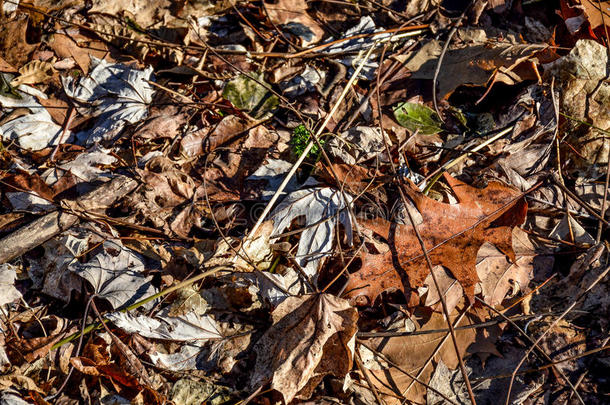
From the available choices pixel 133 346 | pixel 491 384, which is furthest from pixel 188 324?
pixel 491 384

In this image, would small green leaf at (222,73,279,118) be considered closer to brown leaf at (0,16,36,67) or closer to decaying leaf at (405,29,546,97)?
decaying leaf at (405,29,546,97)

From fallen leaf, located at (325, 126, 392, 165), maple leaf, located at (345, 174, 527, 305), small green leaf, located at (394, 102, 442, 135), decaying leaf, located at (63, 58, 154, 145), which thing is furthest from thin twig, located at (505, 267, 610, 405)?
decaying leaf, located at (63, 58, 154, 145)

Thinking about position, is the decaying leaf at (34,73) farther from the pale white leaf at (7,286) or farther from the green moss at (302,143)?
the green moss at (302,143)

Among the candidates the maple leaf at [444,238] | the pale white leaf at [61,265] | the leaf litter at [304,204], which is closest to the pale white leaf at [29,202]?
the leaf litter at [304,204]

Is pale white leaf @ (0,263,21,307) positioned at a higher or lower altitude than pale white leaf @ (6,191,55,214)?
lower

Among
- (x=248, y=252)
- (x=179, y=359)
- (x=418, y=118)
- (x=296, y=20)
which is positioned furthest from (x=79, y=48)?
(x=418, y=118)

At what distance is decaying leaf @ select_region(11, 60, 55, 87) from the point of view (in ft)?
9.62

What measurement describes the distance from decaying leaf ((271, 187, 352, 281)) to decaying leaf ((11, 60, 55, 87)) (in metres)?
2.08

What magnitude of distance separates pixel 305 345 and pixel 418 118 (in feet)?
5.55

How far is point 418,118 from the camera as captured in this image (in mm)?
2787

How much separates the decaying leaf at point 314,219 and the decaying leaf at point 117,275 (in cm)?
80

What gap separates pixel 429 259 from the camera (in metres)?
2.26

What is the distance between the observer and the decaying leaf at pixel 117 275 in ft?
7.25

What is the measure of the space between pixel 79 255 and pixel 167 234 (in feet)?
1.60
